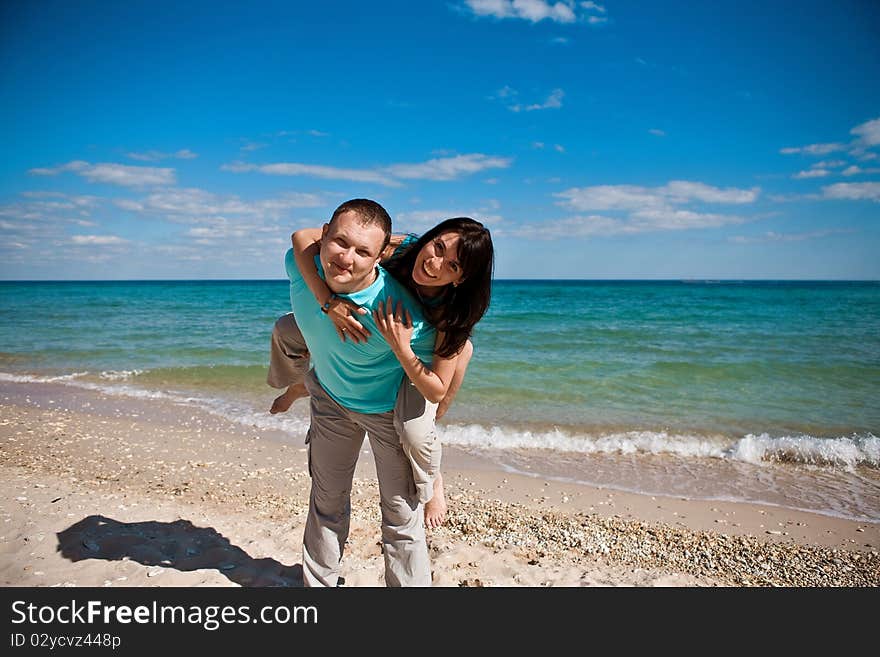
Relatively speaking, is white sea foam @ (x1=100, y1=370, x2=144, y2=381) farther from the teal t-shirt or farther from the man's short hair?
the man's short hair

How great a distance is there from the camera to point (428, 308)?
→ 96.4 inches

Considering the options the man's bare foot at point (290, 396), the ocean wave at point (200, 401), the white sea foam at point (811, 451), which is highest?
the man's bare foot at point (290, 396)

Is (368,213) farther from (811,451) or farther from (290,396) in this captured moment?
(811,451)

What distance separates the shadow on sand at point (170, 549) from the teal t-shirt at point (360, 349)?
160cm

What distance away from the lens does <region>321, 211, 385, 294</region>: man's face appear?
226 centimetres

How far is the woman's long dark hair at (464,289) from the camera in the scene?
7.47 ft

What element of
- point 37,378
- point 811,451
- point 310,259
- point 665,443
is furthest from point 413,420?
point 37,378

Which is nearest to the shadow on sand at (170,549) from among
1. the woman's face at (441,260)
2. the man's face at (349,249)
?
the man's face at (349,249)

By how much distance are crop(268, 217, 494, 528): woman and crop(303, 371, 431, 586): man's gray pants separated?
130mm

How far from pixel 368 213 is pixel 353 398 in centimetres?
96

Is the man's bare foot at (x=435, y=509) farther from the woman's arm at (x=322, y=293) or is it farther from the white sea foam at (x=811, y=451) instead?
the white sea foam at (x=811, y=451)

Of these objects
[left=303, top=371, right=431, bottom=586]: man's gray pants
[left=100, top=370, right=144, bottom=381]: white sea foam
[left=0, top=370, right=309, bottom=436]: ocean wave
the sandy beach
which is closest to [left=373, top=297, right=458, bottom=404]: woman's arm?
[left=303, top=371, right=431, bottom=586]: man's gray pants

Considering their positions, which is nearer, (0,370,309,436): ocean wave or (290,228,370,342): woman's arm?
(290,228,370,342): woman's arm
